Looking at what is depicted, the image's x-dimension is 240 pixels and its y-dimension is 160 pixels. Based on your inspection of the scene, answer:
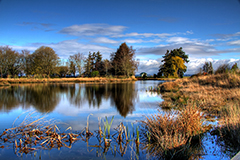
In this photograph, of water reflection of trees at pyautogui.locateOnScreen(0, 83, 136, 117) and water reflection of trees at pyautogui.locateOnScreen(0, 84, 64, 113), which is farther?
water reflection of trees at pyautogui.locateOnScreen(0, 83, 136, 117)

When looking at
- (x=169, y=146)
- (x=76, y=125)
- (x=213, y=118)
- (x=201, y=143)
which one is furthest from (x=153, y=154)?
(x=213, y=118)

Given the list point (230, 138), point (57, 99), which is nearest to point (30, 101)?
point (57, 99)

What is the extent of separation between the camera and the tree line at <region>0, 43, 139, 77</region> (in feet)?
143

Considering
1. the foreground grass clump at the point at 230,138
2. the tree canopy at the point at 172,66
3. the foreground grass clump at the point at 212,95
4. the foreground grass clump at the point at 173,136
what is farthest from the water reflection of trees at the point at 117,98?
the tree canopy at the point at 172,66

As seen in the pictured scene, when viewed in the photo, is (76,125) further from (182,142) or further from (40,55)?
(40,55)

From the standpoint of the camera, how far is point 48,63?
4522 cm

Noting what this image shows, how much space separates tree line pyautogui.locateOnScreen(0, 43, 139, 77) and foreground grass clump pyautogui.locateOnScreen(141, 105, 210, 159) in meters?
43.0

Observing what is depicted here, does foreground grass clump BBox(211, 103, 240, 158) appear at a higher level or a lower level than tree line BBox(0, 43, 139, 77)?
lower

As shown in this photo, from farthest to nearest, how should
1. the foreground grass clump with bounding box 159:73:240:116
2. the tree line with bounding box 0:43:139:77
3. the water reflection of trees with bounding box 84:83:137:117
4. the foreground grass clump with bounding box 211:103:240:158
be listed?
the tree line with bounding box 0:43:139:77
the water reflection of trees with bounding box 84:83:137:117
the foreground grass clump with bounding box 159:73:240:116
the foreground grass clump with bounding box 211:103:240:158

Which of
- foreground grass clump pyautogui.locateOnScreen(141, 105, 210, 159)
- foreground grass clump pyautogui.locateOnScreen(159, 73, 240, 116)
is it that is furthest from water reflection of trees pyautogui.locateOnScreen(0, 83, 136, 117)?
foreground grass clump pyautogui.locateOnScreen(141, 105, 210, 159)

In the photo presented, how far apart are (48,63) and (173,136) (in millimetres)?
45516

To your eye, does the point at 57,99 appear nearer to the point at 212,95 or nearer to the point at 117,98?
the point at 117,98

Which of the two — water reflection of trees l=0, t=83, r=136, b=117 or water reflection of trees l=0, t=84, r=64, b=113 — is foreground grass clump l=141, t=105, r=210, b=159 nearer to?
water reflection of trees l=0, t=83, r=136, b=117

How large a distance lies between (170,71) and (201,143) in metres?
52.4
